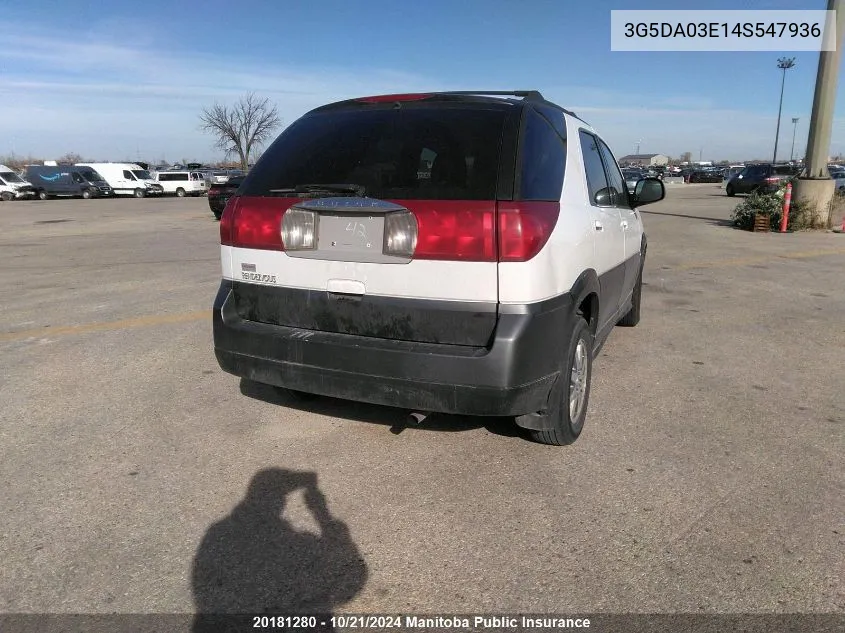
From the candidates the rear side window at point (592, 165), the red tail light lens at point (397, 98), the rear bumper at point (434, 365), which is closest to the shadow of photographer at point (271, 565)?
the rear bumper at point (434, 365)

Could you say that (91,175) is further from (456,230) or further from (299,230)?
(456,230)

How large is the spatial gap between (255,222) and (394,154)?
2.53 ft

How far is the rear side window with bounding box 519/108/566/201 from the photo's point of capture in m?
2.79

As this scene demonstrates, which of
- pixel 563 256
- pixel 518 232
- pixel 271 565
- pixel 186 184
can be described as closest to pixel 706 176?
pixel 186 184

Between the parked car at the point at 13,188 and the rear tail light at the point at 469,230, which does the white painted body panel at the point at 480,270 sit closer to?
the rear tail light at the point at 469,230

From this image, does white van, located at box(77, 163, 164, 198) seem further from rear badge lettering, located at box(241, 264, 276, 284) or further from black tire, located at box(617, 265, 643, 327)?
rear badge lettering, located at box(241, 264, 276, 284)

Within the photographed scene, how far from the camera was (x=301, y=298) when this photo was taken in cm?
303

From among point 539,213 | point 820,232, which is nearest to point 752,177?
point 820,232

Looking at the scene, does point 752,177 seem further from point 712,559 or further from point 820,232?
point 712,559

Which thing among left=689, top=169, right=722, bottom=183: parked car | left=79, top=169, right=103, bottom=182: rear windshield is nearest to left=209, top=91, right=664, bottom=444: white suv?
left=79, top=169, right=103, bottom=182: rear windshield

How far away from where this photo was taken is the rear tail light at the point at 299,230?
9.66 ft

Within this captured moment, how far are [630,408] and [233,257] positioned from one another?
2.57 metres

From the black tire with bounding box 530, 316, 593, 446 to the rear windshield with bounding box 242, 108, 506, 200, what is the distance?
0.95m

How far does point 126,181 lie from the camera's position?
132 ft
